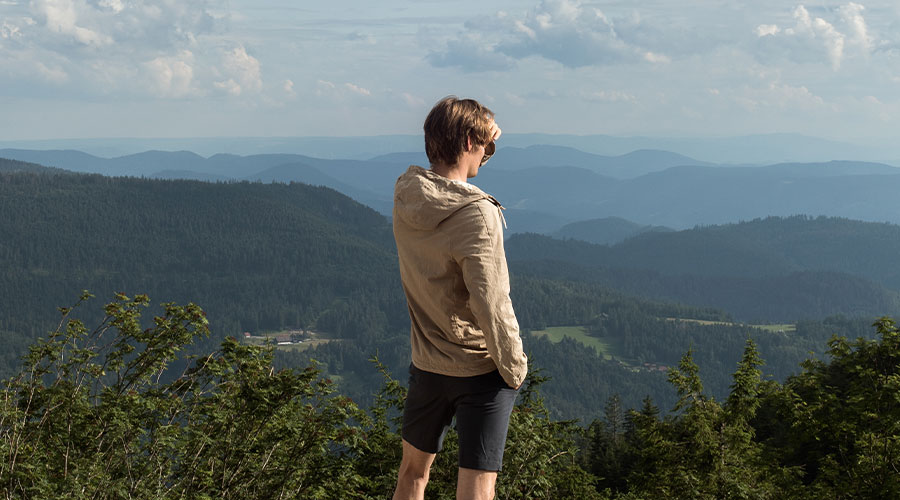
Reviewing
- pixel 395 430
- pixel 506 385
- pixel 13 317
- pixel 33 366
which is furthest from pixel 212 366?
pixel 13 317

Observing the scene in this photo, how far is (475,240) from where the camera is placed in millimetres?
2863

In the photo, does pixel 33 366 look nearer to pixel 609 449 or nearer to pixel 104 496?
pixel 104 496

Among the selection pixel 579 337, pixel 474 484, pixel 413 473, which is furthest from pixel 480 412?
pixel 579 337

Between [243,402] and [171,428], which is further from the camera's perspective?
[243,402]

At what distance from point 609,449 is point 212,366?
93.8 feet

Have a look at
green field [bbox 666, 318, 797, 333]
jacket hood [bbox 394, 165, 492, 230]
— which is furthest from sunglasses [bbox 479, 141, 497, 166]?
green field [bbox 666, 318, 797, 333]

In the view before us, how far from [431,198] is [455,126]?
31 centimetres

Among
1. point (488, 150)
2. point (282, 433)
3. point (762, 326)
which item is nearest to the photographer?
point (488, 150)

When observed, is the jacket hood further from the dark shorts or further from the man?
the dark shorts

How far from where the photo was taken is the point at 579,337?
7466 inches

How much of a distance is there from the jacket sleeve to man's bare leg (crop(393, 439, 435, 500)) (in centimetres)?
78

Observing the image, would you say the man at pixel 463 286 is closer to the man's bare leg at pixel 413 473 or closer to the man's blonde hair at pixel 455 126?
the man's blonde hair at pixel 455 126

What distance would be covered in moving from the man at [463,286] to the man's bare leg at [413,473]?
1.27 ft

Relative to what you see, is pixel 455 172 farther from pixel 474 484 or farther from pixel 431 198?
pixel 474 484
